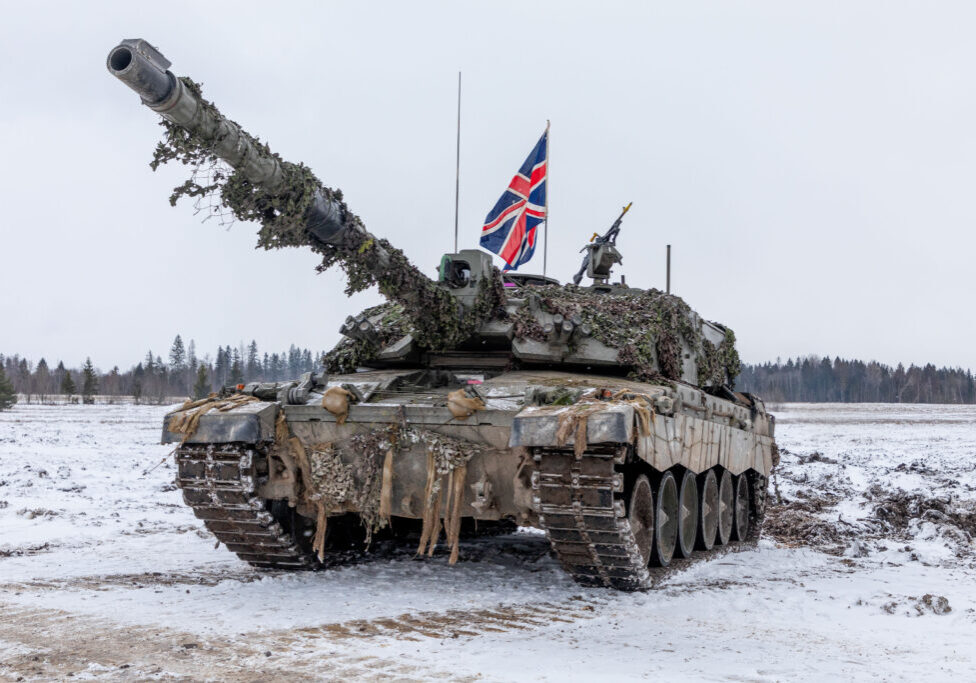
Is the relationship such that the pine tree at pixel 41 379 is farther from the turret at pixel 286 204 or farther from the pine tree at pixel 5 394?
the turret at pixel 286 204

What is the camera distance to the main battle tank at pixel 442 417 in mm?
6695

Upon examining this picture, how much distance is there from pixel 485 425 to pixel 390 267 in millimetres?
1484

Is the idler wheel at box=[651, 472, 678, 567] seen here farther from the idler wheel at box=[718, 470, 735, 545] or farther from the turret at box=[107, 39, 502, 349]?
the turret at box=[107, 39, 502, 349]

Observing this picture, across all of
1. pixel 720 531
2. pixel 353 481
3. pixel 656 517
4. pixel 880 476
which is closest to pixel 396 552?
pixel 353 481

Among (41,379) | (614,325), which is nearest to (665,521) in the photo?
(614,325)

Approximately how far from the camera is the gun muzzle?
5125 mm

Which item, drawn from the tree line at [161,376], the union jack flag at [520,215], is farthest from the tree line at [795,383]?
the union jack flag at [520,215]

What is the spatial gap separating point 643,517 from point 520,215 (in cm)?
710

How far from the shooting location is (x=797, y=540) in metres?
11.3

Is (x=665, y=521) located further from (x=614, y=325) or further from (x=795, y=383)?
(x=795, y=383)

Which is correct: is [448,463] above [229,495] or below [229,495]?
above

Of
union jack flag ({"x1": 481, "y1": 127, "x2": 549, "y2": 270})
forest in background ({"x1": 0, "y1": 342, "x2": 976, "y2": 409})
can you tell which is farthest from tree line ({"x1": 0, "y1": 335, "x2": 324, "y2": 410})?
union jack flag ({"x1": 481, "y1": 127, "x2": 549, "y2": 270})

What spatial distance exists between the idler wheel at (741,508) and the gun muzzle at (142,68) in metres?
8.10

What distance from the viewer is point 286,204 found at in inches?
263
